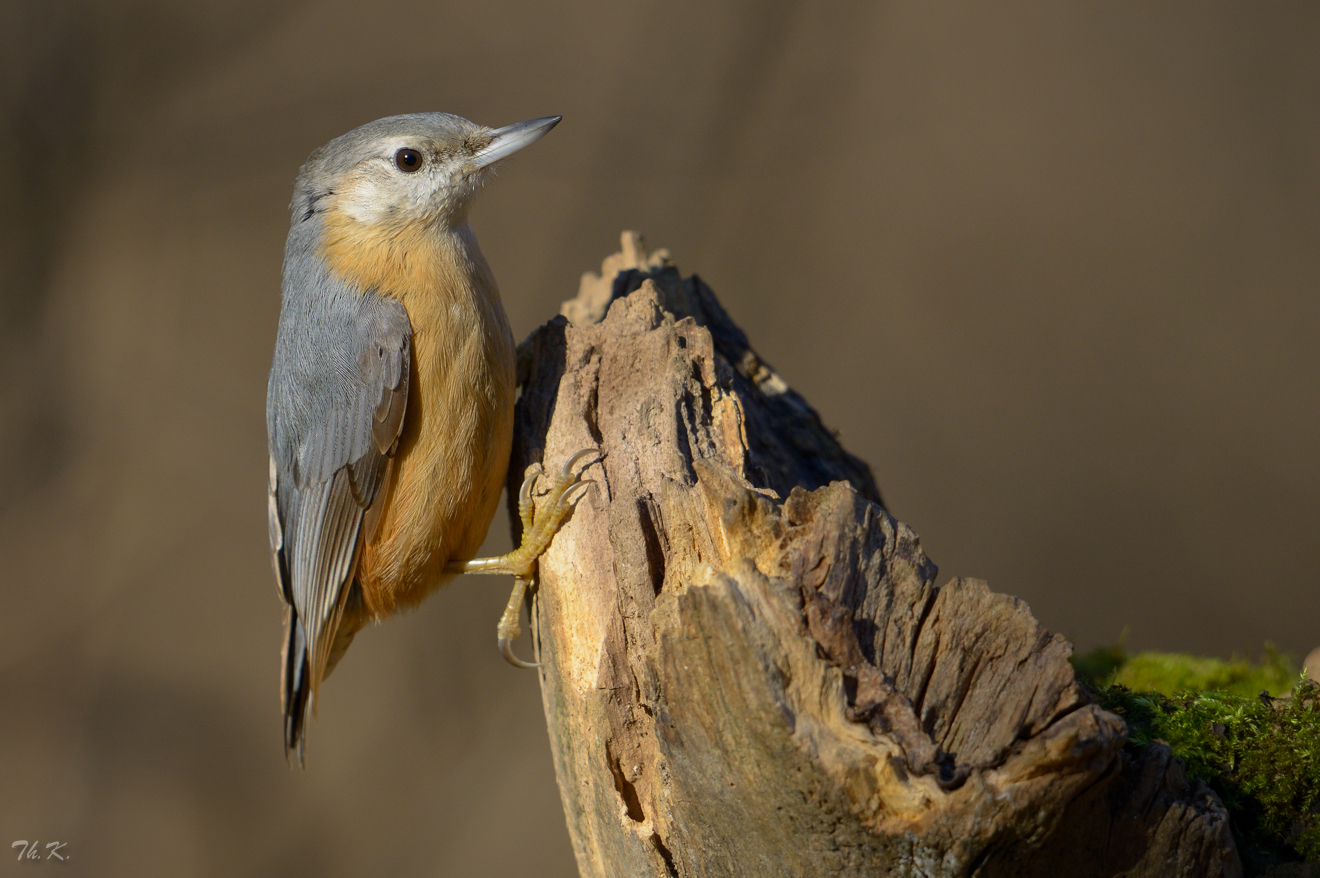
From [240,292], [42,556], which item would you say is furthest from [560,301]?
[42,556]

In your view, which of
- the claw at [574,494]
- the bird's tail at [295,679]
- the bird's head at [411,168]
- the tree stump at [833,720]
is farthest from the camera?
the bird's tail at [295,679]

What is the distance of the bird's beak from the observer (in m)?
2.09

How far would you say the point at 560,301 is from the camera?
13.1 feet

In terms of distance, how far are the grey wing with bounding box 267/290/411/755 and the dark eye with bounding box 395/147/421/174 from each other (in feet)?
1.14

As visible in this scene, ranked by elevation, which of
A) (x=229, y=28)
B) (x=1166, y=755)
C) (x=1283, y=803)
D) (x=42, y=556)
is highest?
(x=229, y=28)

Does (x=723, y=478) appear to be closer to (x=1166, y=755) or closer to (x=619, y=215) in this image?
(x=1166, y=755)

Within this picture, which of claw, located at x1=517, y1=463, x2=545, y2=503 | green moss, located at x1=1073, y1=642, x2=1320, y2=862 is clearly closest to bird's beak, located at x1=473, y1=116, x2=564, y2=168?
claw, located at x1=517, y1=463, x2=545, y2=503

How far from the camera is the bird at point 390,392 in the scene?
1913 mm

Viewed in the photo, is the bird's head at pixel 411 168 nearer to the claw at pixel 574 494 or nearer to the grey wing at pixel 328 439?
the grey wing at pixel 328 439

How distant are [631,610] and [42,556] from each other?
9.55 feet

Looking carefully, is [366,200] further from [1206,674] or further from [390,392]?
[1206,674]

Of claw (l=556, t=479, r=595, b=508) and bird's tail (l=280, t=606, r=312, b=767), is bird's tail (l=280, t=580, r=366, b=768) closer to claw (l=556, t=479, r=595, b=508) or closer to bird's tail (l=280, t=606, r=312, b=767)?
bird's tail (l=280, t=606, r=312, b=767)

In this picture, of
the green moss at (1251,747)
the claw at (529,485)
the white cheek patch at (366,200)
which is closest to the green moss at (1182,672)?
the green moss at (1251,747)

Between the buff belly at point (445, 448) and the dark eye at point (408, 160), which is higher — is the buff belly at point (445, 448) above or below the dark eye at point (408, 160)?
below
